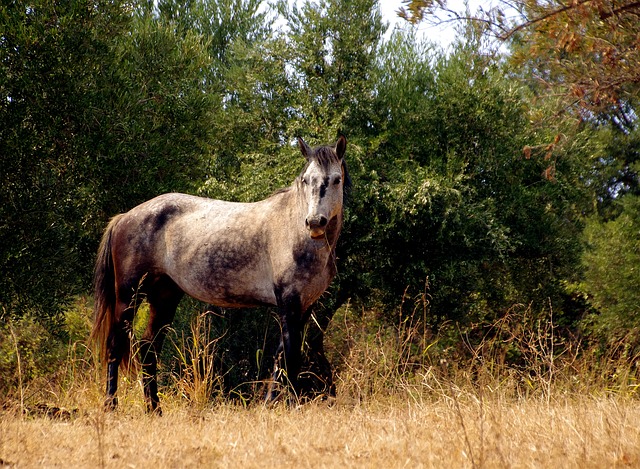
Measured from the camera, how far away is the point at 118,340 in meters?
8.14

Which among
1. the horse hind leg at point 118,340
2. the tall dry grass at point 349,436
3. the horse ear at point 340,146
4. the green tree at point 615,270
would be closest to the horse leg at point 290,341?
the tall dry grass at point 349,436

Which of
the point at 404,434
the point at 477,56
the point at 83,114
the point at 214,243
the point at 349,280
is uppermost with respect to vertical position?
the point at 477,56

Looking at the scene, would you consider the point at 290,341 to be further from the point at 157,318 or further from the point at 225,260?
the point at 157,318

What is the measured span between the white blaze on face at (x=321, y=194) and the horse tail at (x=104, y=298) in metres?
2.60

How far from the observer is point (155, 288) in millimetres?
8477

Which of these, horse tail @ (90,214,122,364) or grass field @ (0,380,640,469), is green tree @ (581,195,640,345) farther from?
grass field @ (0,380,640,469)

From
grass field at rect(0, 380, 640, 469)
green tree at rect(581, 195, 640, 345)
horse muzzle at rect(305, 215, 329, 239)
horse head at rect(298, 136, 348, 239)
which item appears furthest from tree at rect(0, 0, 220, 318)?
green tree at rect(581, 195, 640, 345)

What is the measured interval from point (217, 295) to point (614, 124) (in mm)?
24941

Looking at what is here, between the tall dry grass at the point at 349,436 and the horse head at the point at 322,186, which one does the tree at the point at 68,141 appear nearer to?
the tall dry grass at the point at 349,436

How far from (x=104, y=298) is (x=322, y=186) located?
296cm

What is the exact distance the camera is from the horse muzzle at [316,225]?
6871mm

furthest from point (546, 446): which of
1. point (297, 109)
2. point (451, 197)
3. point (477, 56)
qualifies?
point (297, 109)

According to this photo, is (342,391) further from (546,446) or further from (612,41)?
(612,41)

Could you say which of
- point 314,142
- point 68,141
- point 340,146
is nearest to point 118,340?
point 340,146
